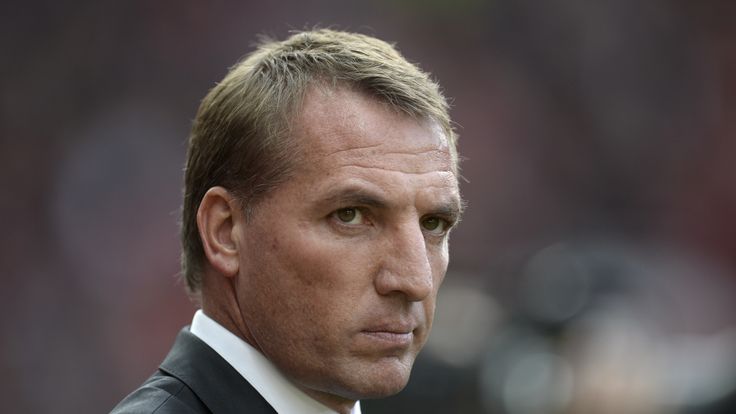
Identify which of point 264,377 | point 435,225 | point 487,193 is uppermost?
point 487,193

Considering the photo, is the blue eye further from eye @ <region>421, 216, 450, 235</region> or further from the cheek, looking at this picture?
the cheek

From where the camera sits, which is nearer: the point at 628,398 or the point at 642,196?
the point at 628,398

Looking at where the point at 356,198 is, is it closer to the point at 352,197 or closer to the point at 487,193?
the point at 352,197

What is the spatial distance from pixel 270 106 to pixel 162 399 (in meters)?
0.75

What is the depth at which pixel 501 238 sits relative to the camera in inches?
459

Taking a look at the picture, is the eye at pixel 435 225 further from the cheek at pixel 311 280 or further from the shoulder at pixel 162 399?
the shoulder at pixel 162 399

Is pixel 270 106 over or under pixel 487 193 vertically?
under

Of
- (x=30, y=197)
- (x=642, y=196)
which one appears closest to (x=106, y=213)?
(x=30, y=197)

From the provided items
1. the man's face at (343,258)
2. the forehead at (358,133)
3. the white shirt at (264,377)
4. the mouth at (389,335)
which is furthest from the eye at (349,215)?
the white shirt at (264,377)

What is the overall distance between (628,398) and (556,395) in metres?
0.47

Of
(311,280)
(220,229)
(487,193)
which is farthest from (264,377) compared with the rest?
(487,193)

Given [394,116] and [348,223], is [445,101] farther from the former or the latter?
[348,223]

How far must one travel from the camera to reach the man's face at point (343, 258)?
2.57 meters

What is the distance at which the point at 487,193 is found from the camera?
464 inches
